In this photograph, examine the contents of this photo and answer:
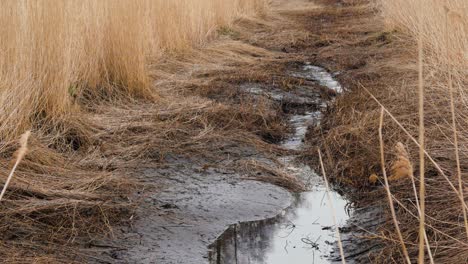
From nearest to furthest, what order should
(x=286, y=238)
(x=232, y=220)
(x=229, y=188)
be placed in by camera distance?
1. (x=286, y=238)
2. (x=232, y=220)
3. (x=229, y=188)

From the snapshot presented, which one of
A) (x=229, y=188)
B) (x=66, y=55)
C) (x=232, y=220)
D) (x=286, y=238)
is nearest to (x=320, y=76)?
(x=66, y=55)

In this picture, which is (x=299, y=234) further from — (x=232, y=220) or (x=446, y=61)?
(x=446, y=61)

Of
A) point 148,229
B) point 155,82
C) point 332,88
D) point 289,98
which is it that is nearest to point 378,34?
point 332,88

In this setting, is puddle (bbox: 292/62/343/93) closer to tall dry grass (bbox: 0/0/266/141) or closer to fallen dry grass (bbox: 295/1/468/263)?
fallen dry grass (bbox: 295/1/468/263)

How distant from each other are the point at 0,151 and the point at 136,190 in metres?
0.69

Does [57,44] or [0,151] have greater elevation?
[57,44]

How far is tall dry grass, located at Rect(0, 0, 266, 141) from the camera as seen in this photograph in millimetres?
3381

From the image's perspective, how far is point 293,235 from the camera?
9.43 ft

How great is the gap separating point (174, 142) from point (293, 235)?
4.64ft

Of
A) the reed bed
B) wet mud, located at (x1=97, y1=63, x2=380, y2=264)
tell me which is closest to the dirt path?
wet mud, located at (x1=97, y1=63, x2=380, y2=264)

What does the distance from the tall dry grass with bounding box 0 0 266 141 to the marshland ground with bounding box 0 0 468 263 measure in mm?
12

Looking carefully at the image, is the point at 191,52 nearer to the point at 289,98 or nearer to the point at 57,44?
the point at 289,98

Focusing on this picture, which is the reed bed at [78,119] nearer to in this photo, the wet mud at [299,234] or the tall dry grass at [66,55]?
the tall dry grass at [66,55]

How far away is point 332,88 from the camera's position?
251 inches
